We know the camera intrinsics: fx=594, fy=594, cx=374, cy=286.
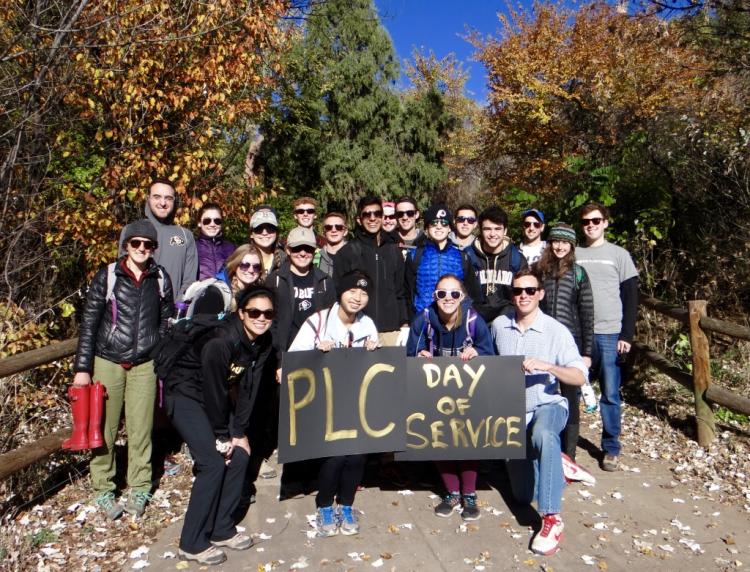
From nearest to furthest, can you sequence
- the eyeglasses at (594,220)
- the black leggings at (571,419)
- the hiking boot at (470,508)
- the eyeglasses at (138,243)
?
the eyeglasses at (138,243), the hiking boot at (470,508), the black leggings at (571,419), the eyeglasses at (594,220)

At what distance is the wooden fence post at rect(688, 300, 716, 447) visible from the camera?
19.1 feet

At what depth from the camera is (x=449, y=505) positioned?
4.52 meters

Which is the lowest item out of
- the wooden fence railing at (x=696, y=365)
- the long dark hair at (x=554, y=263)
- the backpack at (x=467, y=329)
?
the wooden fence railing at (x=696, y=365)

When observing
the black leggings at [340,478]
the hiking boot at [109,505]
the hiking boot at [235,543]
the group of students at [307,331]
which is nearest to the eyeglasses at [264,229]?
the group of students at [307,331]

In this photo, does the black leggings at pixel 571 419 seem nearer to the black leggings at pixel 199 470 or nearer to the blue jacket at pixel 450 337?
A: the blue jacket at pixel 450 337

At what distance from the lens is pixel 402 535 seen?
4.23 meters

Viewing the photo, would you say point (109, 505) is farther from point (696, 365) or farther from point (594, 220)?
point (696, 365)

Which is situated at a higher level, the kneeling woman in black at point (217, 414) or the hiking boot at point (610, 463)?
the kneeling woman in black at point (217, 414)

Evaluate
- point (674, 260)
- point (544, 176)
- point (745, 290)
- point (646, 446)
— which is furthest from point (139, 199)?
point (544, 176)

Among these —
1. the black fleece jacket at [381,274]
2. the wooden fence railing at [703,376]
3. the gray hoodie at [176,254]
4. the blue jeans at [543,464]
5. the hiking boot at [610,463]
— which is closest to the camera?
the blue jeans at [543,464]

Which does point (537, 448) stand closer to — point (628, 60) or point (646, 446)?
point (646, 446)

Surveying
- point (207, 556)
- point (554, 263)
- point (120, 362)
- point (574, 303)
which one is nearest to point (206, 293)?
point (120, 362)

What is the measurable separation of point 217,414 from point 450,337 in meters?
1.75

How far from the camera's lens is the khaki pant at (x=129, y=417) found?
4289 millimetres
